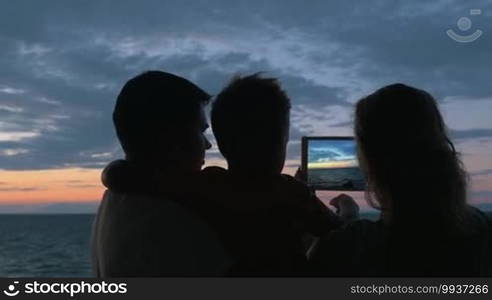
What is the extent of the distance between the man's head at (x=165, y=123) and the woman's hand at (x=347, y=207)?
59 centimetres

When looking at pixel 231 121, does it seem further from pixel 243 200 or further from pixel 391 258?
pixel 391 258

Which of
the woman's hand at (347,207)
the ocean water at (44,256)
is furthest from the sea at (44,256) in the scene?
the woman's hand at (347,207)

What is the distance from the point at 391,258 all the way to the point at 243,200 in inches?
18.4

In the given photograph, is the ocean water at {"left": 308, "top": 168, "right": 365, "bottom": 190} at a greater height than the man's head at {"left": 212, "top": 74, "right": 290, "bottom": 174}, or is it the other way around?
the man's head at {"left": 212, "top": 74, "right": 290, "bottom": 174}

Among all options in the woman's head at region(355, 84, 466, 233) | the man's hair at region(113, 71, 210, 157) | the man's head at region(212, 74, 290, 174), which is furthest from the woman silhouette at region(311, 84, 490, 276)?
the man's hair at region(113, 71, 210, 157)

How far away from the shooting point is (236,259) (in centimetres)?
200

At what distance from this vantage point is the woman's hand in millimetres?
2358

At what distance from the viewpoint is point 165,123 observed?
2.05 m

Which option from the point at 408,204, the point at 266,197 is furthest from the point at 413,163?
the point at 266,197

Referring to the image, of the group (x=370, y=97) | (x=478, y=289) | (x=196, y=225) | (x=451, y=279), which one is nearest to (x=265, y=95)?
(x=370, y=97)

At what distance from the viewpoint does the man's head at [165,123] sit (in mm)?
2043

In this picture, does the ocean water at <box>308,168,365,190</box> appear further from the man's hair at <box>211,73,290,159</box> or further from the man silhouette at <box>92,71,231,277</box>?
the man silhouette at <box>92,71,231,277</box>

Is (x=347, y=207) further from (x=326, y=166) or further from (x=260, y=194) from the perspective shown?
(x=260, y=194)

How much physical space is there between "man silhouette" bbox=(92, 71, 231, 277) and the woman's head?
A: 0.51 meters
